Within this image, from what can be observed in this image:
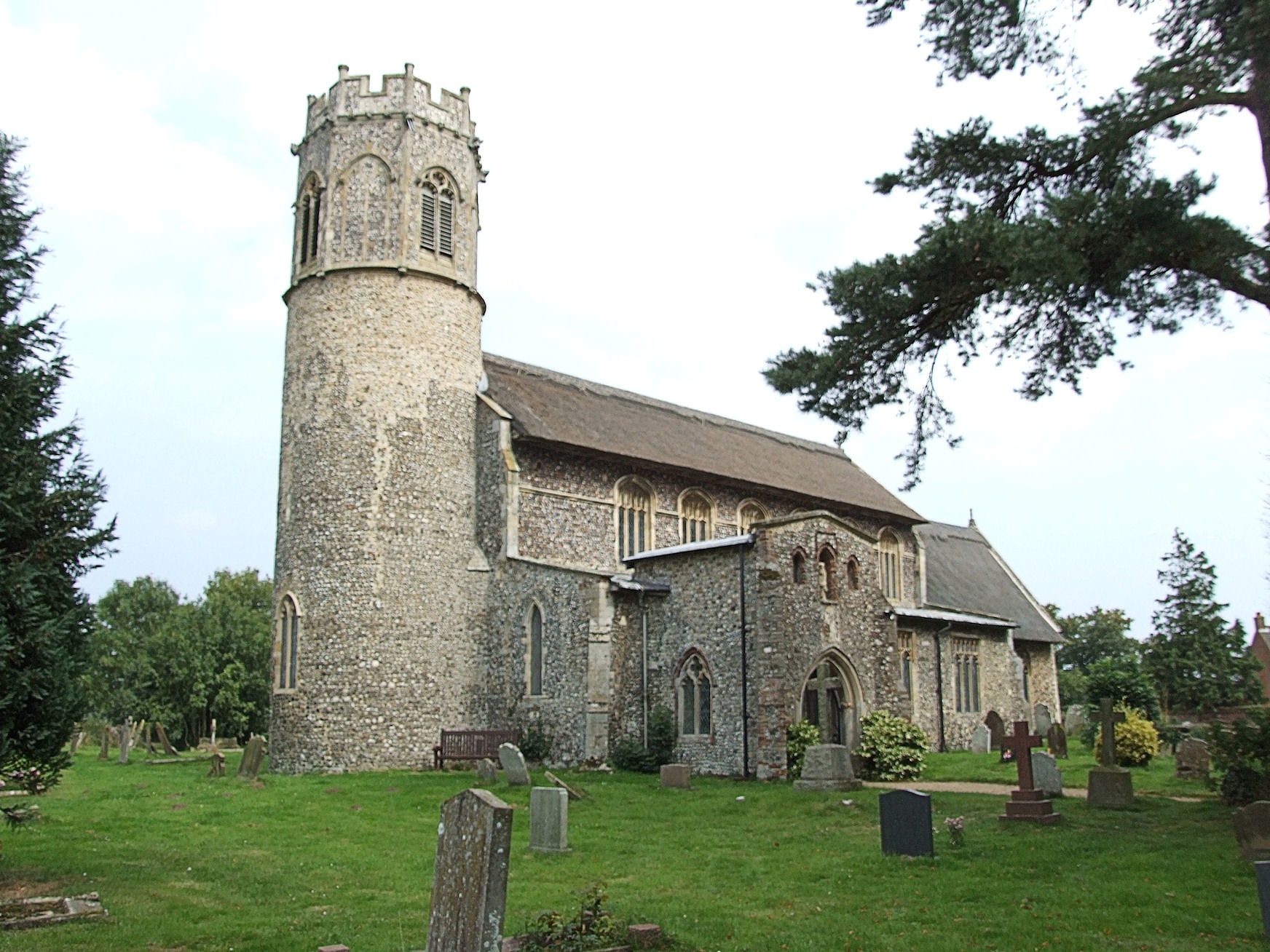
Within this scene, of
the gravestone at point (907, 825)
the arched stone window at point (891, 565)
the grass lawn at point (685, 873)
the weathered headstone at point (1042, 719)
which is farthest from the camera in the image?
the arched stone window at point (891, 565)

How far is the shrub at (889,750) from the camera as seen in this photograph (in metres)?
20.6

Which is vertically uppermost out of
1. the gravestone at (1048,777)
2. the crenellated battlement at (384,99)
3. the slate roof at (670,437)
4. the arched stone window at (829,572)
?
the crenellated battlement at (384,99)

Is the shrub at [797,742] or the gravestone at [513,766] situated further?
the shrub at [797,742]

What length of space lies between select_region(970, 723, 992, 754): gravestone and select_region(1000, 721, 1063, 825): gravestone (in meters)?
13.1

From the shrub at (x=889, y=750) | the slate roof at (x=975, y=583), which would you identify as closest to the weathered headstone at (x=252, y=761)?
the shrub at (x=889, y=750)

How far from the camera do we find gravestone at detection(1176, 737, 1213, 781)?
1870 centimetres

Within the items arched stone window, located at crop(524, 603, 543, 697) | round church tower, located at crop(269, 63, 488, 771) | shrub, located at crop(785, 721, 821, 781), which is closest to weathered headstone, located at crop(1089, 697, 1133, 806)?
shrub, located at crop(785, 721, 821, 781)

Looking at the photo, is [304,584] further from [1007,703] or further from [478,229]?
[1007,703]

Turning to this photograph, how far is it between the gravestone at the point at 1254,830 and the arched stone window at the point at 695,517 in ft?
57.4

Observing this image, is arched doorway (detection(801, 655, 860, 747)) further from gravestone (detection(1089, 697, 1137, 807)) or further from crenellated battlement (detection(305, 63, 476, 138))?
crenellated battlement (detection(305, 63, 476, 138))

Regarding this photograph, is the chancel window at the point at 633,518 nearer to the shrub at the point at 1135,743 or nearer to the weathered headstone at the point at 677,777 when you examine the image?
the weathered headstone at the point at 677,777

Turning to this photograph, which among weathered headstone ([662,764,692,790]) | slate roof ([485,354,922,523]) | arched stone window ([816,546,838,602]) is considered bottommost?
weathered headstone ([662,764,692,790])

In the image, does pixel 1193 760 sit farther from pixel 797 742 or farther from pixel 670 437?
pixel 670 437

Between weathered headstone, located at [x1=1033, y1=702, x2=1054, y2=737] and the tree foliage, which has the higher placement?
the tree foliage
